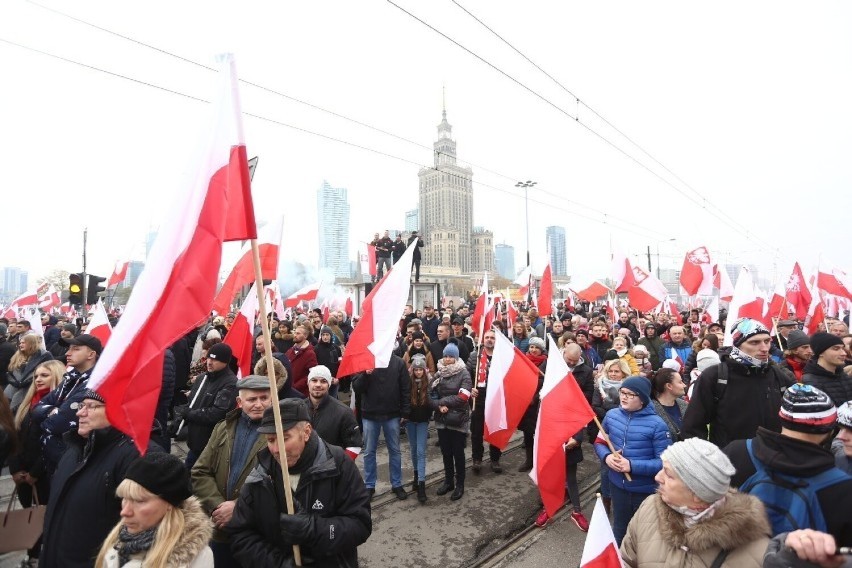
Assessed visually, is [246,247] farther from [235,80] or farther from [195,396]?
[235,80]

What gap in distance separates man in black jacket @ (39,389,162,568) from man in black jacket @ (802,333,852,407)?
210 inches

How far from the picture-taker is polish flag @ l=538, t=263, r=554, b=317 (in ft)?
35.1

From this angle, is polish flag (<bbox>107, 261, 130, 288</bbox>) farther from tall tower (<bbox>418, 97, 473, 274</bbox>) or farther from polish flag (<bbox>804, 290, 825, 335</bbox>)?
tall tower (<bbox>418, 97, 473, 274</bbox>)

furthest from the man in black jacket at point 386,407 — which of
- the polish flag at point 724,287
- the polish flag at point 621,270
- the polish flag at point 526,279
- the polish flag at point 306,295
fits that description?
the polish flag at point 526,279

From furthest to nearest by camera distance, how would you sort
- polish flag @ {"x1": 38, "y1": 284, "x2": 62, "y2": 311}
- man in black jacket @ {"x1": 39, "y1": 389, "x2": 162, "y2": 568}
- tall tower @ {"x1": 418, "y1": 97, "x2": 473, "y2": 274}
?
tall tower @ {"x1": 418, "y1": 97, "x2": 473, "y2": 274}
polish flag @ {"x1": 38, "y1": 284, "x2": 62, "y2": 311}
man in black jacket @ {"x1": 39, "y1": 389, "x2": 162, "y2": 568}

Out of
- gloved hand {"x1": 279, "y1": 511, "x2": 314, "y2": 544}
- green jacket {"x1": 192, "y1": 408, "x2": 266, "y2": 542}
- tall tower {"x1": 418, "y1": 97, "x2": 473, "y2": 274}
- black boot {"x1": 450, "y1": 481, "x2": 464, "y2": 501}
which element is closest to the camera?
gloved hand {"x1": 279, "y1": 511, "x2": 314, "y2": 544}

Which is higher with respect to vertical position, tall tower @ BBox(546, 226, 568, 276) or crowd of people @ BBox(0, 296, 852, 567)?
tall tower @ BBox(546, 226, 568, 276)

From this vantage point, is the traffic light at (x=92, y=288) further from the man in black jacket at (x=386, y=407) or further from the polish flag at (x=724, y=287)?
the polish flag at (x=724, y=287)

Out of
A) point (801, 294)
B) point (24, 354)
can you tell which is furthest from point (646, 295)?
point (24, 354)

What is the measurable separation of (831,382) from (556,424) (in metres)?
2.62

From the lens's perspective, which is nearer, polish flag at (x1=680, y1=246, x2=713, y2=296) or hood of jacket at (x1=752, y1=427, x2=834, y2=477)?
hood of jacket at (x1=752, y1=427, x2=834, y2=477)

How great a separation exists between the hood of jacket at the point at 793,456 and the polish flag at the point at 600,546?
2.82ft

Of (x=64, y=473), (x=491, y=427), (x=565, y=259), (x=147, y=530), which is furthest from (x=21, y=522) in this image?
(x=565, y=259)

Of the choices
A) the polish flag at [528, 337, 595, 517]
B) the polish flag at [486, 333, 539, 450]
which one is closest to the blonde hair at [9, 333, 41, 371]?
the polish flag at [486, 333, 539, 450]
